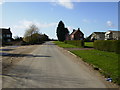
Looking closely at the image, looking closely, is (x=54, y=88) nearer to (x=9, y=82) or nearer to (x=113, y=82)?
(x=9, y=82)

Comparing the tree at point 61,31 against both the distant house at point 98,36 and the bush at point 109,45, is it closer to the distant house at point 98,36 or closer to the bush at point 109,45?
the distant house at point 98,36

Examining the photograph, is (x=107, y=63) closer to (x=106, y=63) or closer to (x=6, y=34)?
(x=106, y=63)

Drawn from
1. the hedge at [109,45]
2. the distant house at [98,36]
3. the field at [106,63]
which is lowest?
the field at [106,63]

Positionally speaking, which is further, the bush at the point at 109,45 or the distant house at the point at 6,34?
the distant house at the point at 6,34

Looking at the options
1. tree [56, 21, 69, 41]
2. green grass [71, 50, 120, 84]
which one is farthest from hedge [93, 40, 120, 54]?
tree [56, 21, 69, 41]

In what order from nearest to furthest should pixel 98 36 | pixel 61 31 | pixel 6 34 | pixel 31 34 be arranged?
1. pixel 31 34
2. pixel 6 34
3. pixel 61 31
4. pixel 98 36

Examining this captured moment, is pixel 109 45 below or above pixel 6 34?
below

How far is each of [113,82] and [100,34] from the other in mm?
103185

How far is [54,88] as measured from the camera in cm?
628

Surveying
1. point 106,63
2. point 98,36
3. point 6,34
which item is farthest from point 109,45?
point 98,36

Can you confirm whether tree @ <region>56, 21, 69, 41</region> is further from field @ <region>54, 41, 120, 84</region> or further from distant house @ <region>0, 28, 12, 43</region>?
field @ <region>54, 41, 120, 84</region>

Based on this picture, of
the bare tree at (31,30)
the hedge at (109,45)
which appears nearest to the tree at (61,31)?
the bare tree at (31,30)

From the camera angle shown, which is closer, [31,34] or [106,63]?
[106,63]

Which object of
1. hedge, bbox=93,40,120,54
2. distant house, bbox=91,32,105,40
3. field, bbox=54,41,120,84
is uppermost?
distant house, bbox=91,32,105,40
